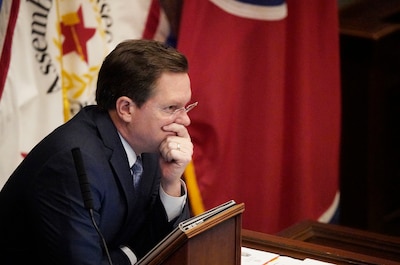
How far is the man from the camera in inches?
96.5

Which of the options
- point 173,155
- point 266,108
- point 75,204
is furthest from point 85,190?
point 266,108

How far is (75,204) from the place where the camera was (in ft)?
8.00

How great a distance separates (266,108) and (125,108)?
1.72 m

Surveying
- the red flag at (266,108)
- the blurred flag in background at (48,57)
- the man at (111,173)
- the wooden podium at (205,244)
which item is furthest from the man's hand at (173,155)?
the red flag at (266,108)

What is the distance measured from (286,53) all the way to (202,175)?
26.7 inches

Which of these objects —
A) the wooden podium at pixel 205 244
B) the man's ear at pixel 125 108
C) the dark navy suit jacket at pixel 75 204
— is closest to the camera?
the wooden podium at pixel 205 244

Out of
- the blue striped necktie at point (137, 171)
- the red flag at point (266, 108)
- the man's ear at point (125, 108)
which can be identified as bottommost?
the blue striped necktie at point (137, 171)

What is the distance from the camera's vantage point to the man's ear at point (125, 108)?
258 centimetres

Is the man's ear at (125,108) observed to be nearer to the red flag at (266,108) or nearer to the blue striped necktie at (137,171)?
the blue striped necktie at (137,171)

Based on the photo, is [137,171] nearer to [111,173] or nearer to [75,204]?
[111,173]

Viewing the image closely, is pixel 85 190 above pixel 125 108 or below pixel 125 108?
below

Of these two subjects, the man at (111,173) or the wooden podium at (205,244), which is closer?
the wooden podium at (205,244)

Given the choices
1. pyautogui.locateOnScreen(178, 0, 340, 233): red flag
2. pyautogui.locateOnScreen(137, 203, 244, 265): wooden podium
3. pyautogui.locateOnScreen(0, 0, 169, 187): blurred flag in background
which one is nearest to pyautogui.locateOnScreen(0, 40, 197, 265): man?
pyautogui.locateOnScreen(137, 203, 244, 265): wooden podium

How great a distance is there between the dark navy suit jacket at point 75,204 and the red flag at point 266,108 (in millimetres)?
1308
